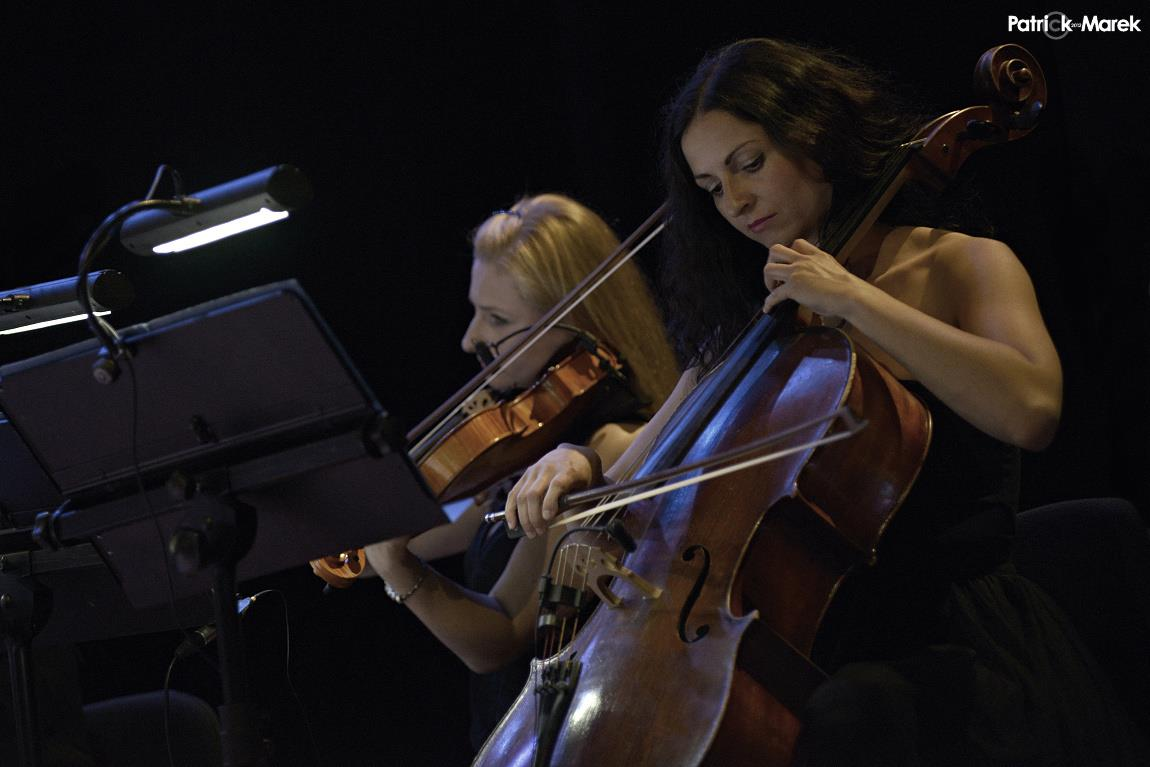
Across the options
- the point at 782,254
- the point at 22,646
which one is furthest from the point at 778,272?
the point at 22,646

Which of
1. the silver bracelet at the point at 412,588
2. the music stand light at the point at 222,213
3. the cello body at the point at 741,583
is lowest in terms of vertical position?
the silver bracelet at the point at 412,588

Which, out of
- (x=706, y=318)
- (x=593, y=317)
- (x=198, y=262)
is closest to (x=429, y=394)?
(x=198, y=262)

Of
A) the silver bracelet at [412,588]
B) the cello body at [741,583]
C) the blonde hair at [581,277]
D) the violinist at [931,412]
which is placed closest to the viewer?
the cello body at [741,583]

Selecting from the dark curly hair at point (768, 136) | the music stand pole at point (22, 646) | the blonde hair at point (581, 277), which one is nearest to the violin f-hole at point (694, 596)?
the dark curly hair at point (768, 136)

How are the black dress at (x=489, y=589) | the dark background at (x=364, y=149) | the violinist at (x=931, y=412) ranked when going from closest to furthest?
1. the violinist at (x=931, y=412)
2. the black dress at (x=489, y=589)
3. the dark background at (x=364, y=149)

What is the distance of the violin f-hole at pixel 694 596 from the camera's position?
45.4 inches

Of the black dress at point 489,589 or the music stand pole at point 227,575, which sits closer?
the music stand pole at point 227,575

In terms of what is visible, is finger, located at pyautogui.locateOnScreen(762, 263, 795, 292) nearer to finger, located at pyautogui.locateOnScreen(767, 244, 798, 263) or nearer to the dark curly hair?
finger, located at pyautogui.locateOnScreen(767, 244, 798, 263)

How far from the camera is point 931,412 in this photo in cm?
142

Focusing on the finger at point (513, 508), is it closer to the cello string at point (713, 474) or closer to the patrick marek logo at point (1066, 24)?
the cello string at point (713, 474)

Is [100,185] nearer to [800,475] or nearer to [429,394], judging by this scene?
[429,394]

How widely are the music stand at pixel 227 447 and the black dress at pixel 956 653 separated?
499 mm

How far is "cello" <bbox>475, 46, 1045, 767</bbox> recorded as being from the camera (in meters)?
1.11

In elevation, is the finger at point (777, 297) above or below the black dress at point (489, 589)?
above
